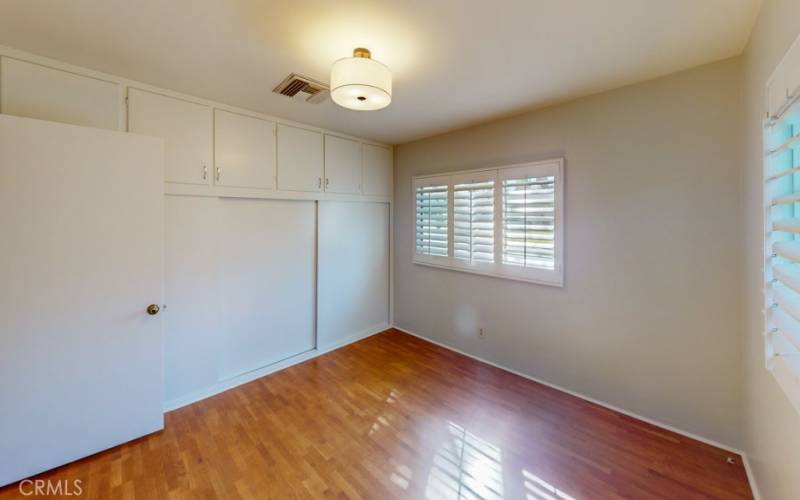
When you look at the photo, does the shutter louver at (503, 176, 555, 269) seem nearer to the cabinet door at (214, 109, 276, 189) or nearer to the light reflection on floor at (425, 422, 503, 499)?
the light reflection on floor at (425, 422, 503, 499)

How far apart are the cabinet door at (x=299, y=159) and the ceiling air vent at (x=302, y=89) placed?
2.07ft

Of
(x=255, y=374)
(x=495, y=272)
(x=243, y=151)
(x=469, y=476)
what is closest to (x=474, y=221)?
(x=495, y=272)

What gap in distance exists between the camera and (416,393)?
2725mm

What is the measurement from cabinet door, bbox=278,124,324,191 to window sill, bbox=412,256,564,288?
5.05 ft

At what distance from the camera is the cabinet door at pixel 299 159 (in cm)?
312

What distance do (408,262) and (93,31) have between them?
3.27 metres

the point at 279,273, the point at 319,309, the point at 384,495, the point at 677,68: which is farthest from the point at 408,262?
the point at 677,68

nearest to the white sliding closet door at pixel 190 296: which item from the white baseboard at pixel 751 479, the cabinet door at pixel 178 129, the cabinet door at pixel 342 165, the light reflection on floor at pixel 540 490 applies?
the cabinet door at pixel 178 129

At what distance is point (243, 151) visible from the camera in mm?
2850

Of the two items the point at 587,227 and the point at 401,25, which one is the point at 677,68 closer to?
the point at 587,227

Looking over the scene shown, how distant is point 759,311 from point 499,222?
180 cm

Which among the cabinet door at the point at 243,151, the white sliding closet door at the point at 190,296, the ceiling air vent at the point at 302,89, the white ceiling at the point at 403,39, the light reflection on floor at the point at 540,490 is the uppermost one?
the ceiling air vent at the point at 302,89

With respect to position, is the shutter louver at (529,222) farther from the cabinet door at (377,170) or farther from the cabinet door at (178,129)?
the cabinet door at (178,129)

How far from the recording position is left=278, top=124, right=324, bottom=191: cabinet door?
3117 mm
